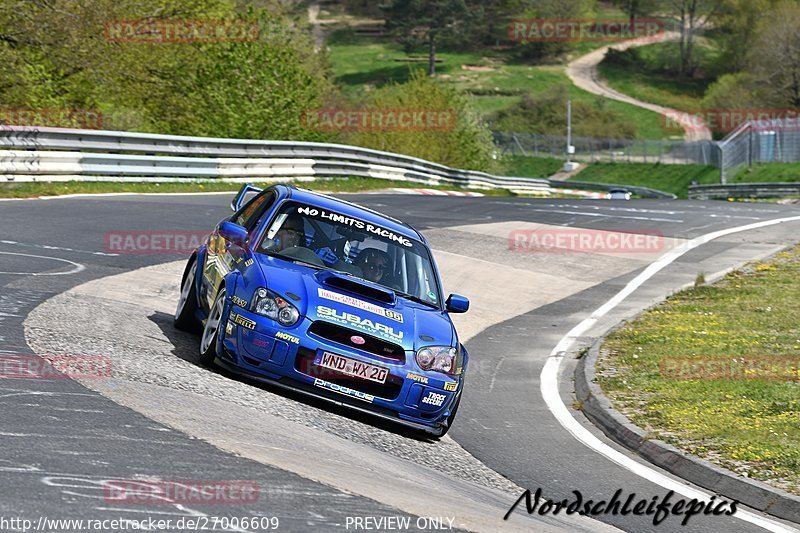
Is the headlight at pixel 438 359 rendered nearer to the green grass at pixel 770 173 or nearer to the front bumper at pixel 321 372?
the front bumper at pixel 321 372

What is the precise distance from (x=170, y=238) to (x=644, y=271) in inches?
332

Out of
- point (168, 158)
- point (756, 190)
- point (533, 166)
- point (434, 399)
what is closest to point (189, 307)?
point (434, 399)

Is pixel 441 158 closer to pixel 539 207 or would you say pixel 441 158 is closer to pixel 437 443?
pixel 539 207

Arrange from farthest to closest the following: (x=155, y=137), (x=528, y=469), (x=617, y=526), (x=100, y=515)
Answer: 1. (x=155, y=137)
2. (x=528, y=469)
3. (x=617, y=526)
4. (x=100, y=515)

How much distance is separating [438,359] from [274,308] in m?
1.34

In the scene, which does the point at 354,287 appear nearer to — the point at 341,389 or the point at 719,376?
the point at 341,389

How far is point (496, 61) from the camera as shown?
145125 millimetres

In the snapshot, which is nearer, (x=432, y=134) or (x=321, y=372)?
(x=321, y=372)

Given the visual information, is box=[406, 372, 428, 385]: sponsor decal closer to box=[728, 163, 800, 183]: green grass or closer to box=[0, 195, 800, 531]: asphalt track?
box=[0, 195, 800, 531]: asphalt track

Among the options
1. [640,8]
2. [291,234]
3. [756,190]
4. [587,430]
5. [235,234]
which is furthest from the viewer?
[640,8]

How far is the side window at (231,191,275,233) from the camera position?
9969 mm

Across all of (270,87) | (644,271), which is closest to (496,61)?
(270,87)

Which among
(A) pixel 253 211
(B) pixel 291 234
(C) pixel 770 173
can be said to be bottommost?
(C) pixel 770 173

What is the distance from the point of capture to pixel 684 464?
8367 mm
